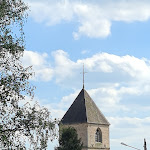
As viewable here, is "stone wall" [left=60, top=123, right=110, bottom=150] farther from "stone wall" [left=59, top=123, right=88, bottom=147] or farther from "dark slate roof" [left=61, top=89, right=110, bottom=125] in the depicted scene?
"dark slate roof" [left=61, top=89, right=110, bottom=125]

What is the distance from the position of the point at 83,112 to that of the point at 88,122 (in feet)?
4.54

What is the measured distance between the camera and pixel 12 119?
17.6m

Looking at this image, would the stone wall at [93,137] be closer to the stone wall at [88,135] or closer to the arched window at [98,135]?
the stone wall at [88,135]

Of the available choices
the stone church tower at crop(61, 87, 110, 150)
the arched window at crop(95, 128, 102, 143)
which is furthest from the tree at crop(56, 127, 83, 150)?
the arched window at crop(95, 128, 102, 143)

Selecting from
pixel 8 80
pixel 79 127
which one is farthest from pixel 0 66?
pixel 79 127

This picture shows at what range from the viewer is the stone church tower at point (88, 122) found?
51781 mm

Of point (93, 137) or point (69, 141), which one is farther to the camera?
point (93, 137)

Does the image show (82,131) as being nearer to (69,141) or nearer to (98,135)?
(98,135)

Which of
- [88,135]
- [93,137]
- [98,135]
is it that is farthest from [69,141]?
[98,135]

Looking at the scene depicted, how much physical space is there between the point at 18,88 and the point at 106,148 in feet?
122

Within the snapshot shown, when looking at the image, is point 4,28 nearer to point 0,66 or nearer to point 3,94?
point 0,66

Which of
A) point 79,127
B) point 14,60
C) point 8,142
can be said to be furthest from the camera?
point 79,127

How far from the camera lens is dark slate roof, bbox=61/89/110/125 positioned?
5219cm

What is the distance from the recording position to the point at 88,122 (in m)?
51.7
